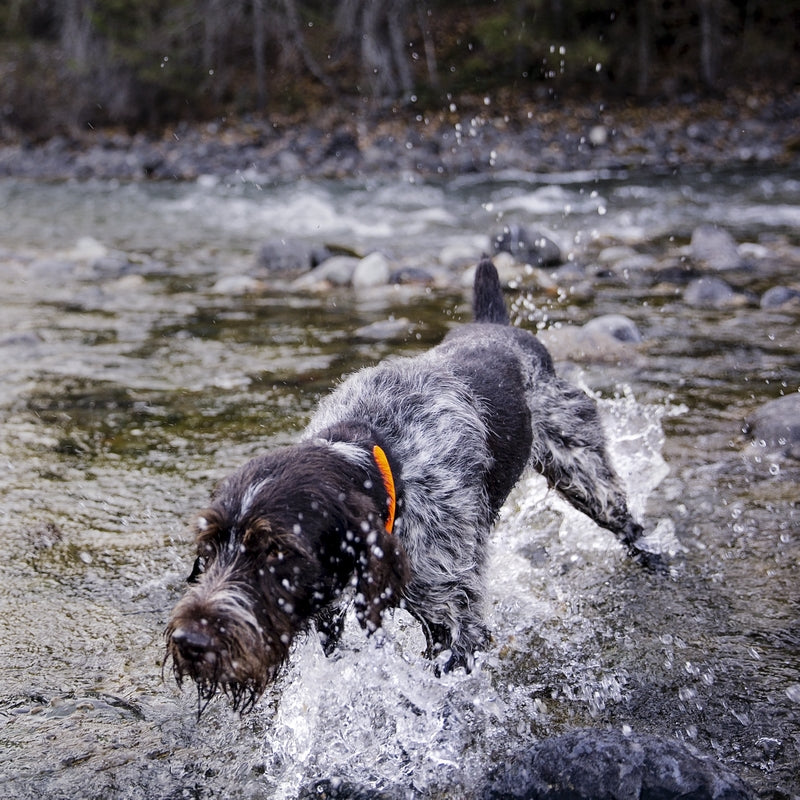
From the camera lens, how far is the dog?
2787 mm

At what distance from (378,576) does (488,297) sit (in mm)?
2502

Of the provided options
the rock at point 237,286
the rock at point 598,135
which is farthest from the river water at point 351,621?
the rock at point 598,135

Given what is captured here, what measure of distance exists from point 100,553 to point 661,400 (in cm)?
398

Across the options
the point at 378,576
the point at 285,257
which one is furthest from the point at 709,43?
the point at 378,576

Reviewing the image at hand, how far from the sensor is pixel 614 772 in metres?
2.92

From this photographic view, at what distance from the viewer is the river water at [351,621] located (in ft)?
11.0

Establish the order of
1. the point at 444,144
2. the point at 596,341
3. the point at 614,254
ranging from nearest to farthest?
the point at 596,341 < the point at 614,254 < the point at 444,144

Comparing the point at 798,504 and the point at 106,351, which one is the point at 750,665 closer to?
the point at 798,504

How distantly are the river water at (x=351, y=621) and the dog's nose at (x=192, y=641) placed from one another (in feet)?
2.45

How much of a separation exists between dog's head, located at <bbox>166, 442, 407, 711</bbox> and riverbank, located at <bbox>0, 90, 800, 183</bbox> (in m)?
17.3

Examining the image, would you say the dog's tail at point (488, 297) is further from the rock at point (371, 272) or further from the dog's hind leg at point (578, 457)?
the rock at point (371, 272)

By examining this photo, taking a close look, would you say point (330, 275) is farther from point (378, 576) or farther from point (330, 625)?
point (378, 576)

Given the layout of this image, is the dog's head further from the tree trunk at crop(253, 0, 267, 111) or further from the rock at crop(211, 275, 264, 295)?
the tree trunk at crop(253, 0, 267, 111)

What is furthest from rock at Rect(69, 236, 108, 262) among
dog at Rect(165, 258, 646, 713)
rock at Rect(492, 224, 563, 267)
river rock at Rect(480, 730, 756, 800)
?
river rock at Rect(480, 730, 756, 800)
